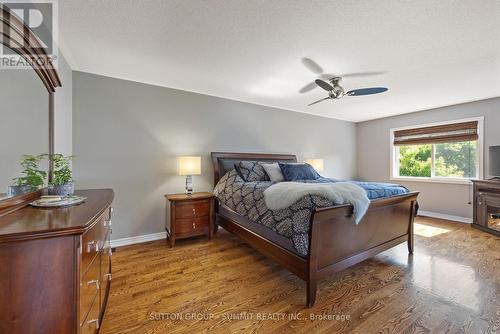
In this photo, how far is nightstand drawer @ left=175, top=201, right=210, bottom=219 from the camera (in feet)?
9.46

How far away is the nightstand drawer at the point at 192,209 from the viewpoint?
288 centimetres

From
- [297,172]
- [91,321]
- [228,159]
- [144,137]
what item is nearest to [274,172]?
[297,172]

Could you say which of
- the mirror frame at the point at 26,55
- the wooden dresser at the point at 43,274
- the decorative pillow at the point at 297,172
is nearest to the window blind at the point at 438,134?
the decorative pillow at the point at 297,172

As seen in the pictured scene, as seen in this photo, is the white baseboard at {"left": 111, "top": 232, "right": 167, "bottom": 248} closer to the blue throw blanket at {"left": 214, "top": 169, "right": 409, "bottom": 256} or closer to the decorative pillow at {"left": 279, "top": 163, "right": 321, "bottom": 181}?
the blue throw blanket at {"left": 214, "top": 169, "right": 409, "bottom": 256}

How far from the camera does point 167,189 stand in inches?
128

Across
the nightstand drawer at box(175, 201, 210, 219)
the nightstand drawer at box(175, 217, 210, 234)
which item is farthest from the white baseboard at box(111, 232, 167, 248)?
the nightstand drawer at box(175, 201, 210, 219)

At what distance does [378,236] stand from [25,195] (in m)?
3.00

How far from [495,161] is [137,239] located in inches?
232

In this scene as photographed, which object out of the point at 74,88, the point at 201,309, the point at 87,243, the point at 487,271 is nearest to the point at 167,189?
the point at 74,88

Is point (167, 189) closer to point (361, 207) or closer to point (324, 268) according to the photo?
point (324, 268)

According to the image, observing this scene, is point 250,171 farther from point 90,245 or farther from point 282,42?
point 90,245

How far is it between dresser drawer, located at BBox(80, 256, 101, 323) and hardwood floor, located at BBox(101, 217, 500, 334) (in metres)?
0.49

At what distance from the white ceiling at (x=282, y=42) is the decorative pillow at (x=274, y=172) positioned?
1.28 m

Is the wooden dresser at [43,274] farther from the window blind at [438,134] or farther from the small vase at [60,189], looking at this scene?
the window blind at [438,134]
